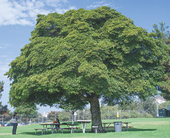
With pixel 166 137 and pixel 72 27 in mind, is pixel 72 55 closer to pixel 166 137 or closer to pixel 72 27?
pixel 72 27

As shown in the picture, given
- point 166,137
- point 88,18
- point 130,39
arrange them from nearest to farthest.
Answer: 1. point 166,137
2. point 130,39
3. point 88,18

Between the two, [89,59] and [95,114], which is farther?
[95,114]

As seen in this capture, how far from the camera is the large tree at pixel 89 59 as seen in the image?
1408 cm

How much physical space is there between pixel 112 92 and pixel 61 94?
18.9 feet

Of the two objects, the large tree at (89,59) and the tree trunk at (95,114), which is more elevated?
the large tree at (89,59)

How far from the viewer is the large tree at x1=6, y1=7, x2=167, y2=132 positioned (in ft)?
46.2

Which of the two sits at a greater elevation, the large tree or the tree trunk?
the large tree

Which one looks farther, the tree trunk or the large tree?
the tree trunk

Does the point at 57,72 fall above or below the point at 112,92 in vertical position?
above

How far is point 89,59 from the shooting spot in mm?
14344

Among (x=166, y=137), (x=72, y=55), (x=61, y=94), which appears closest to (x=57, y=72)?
(x=72, y=55)

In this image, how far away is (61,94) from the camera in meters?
18.8

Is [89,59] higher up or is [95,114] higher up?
[89,59]

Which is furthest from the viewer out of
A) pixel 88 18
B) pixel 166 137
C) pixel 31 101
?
pixel 31 101
